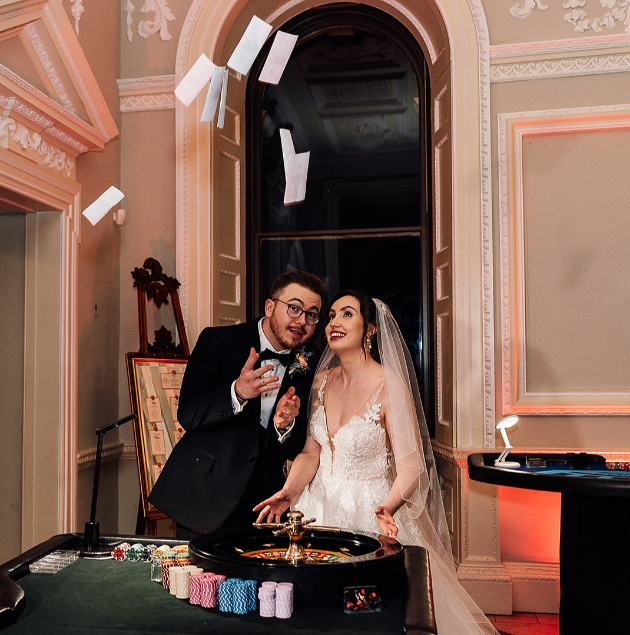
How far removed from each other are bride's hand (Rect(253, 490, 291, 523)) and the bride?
16.0 inches

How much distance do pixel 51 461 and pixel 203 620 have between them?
2878 mm

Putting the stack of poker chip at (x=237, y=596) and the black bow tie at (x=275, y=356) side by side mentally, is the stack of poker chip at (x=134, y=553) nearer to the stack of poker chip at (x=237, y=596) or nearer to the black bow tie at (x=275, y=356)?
the stack of poker chip at (x=237, y=596)

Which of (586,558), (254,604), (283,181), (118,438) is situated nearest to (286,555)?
(254,604)

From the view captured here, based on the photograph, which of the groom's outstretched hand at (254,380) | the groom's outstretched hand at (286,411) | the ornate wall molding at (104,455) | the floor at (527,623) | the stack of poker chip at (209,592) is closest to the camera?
the stack of poker chip at (209,592)

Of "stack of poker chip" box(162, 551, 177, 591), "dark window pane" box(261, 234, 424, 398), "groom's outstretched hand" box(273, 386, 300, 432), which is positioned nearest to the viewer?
"stack of poker chip" box(162, 551, 177, 591)

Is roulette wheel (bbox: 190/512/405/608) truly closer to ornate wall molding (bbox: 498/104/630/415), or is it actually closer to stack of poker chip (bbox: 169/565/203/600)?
stack of poker chip (bbox: 169/565/203/600)

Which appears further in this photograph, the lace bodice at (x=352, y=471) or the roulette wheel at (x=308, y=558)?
the lace bodice at (x=352, y=471)

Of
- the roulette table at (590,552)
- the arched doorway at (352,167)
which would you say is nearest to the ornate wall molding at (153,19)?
the arched doorway at (352,167)

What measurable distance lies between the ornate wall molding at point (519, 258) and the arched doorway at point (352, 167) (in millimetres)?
748

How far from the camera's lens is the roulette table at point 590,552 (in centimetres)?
322

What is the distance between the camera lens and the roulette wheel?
1.67 m

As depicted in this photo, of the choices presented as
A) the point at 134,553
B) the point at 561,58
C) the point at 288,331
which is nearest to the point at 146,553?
the point at 134,553

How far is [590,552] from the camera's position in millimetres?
3305

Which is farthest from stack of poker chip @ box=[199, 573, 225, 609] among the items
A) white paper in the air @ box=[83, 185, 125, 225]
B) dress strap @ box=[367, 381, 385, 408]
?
white paper in the air @ box=[83, 185, 125, 225]
